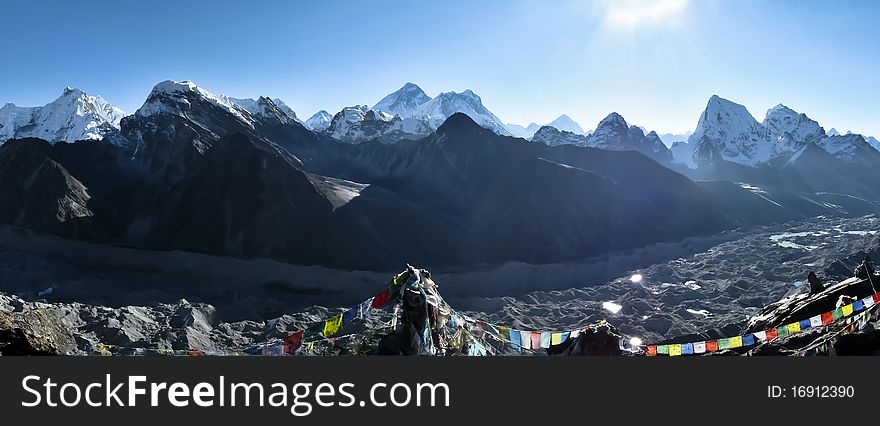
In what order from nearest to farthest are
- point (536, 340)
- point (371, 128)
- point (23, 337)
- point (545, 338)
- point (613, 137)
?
point (23, 337) < point (545, 338) < point (536, 340) < point (371, 128) < point (613, 137)

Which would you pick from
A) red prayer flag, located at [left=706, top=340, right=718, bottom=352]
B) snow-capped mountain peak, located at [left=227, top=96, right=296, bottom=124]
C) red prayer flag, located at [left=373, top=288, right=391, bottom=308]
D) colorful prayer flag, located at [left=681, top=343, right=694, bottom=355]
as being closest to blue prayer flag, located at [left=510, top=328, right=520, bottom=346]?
red prayer flag, located at [left=373, top=288, right=391, bottom=308]

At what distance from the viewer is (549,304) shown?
149 ft

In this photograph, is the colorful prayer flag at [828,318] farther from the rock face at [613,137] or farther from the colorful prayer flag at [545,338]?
the rock face at [613,137]

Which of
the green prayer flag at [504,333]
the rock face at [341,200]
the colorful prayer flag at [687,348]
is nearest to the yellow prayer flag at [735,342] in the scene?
the colorful prayer flag at [687,348]

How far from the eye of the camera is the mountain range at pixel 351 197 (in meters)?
63.1

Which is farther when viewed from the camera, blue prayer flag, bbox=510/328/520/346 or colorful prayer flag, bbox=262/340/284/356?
blue prayer flag, bbox=510/328/520/346

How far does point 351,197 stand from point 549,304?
34.0m

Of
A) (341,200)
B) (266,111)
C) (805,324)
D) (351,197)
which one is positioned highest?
(266,111)

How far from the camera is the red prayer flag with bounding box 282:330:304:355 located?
17.6 m

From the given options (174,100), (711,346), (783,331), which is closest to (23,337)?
(711,346)

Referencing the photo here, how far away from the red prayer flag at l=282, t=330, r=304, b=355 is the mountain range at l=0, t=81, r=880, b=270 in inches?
1557

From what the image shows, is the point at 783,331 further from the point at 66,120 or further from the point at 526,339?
the point at 66,120

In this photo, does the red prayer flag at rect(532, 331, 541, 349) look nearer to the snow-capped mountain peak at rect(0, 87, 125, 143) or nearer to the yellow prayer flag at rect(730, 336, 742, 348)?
the yellow prayer flag at rect(730, 336, 742, 348)

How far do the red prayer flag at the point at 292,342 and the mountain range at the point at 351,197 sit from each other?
39536 mm
